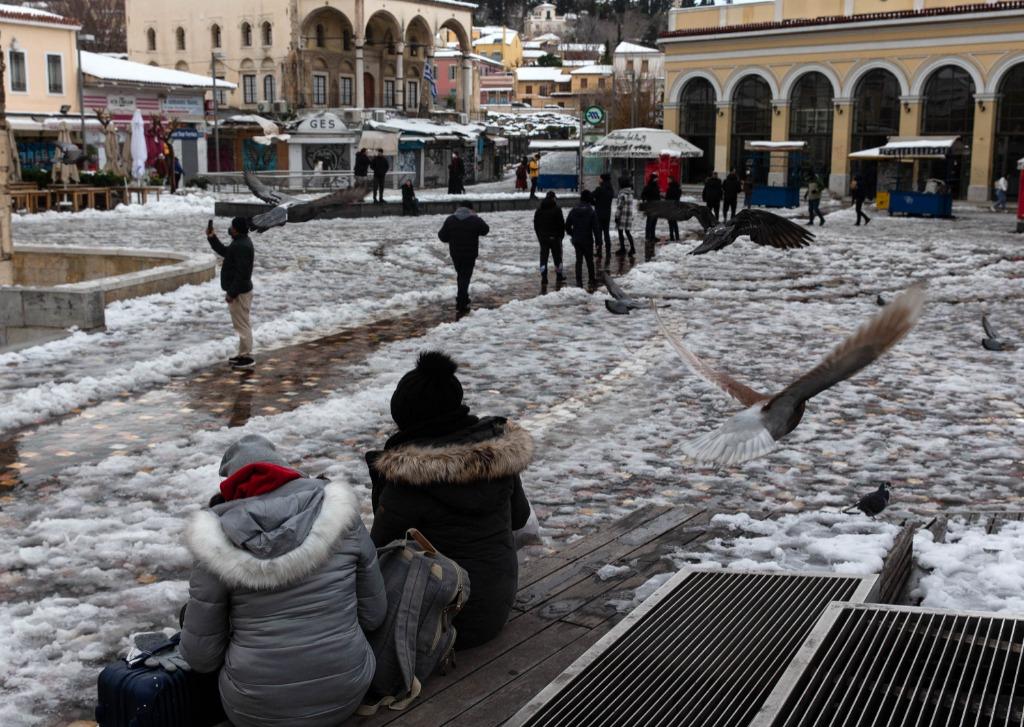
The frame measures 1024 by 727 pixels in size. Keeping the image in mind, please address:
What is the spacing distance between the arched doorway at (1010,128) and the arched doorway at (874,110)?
14.0ft

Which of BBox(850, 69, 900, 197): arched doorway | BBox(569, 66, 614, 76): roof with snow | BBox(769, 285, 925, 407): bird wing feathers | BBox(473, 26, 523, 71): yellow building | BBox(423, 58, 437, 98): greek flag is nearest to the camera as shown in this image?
BBox(769, 285, 925, 407): bird wing feathers

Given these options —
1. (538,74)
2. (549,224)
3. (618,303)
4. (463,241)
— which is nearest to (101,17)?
(538,74)

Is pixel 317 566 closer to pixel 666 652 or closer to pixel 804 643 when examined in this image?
pixel 666 652

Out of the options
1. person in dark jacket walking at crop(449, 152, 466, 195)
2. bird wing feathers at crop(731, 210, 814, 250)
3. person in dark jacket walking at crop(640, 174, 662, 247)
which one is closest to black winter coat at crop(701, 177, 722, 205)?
person in dark jacket walking at crop(640, 174, 662, 247)

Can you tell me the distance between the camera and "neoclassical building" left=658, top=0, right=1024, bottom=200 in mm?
43531

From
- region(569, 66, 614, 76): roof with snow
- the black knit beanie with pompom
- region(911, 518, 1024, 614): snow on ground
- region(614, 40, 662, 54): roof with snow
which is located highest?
region(614, 40, 662, 54): roof with snow

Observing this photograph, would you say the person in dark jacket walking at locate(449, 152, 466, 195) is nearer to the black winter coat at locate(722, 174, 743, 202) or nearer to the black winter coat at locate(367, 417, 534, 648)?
the black winter coat at locate(722, 174, 743, 202)

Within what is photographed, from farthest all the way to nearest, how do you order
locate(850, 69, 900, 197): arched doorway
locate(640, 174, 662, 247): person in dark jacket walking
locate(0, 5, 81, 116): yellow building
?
locate(850, 69, 900, 197): arched doorway < locate(0, 5, 81, 116): yellow building < locate(640, 174, 662, 247): person in dark jacket walking

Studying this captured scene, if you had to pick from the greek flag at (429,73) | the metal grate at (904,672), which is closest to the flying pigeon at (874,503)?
the metal grate at (904,672)

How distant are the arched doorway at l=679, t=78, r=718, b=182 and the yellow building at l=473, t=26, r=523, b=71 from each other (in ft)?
280

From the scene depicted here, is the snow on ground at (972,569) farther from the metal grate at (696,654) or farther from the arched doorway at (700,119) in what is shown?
the arched doorway at (700,119)

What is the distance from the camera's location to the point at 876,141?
4806 cm

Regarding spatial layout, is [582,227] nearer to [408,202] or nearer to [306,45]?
[408,202]

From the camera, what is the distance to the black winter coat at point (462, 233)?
15867 millimetres
